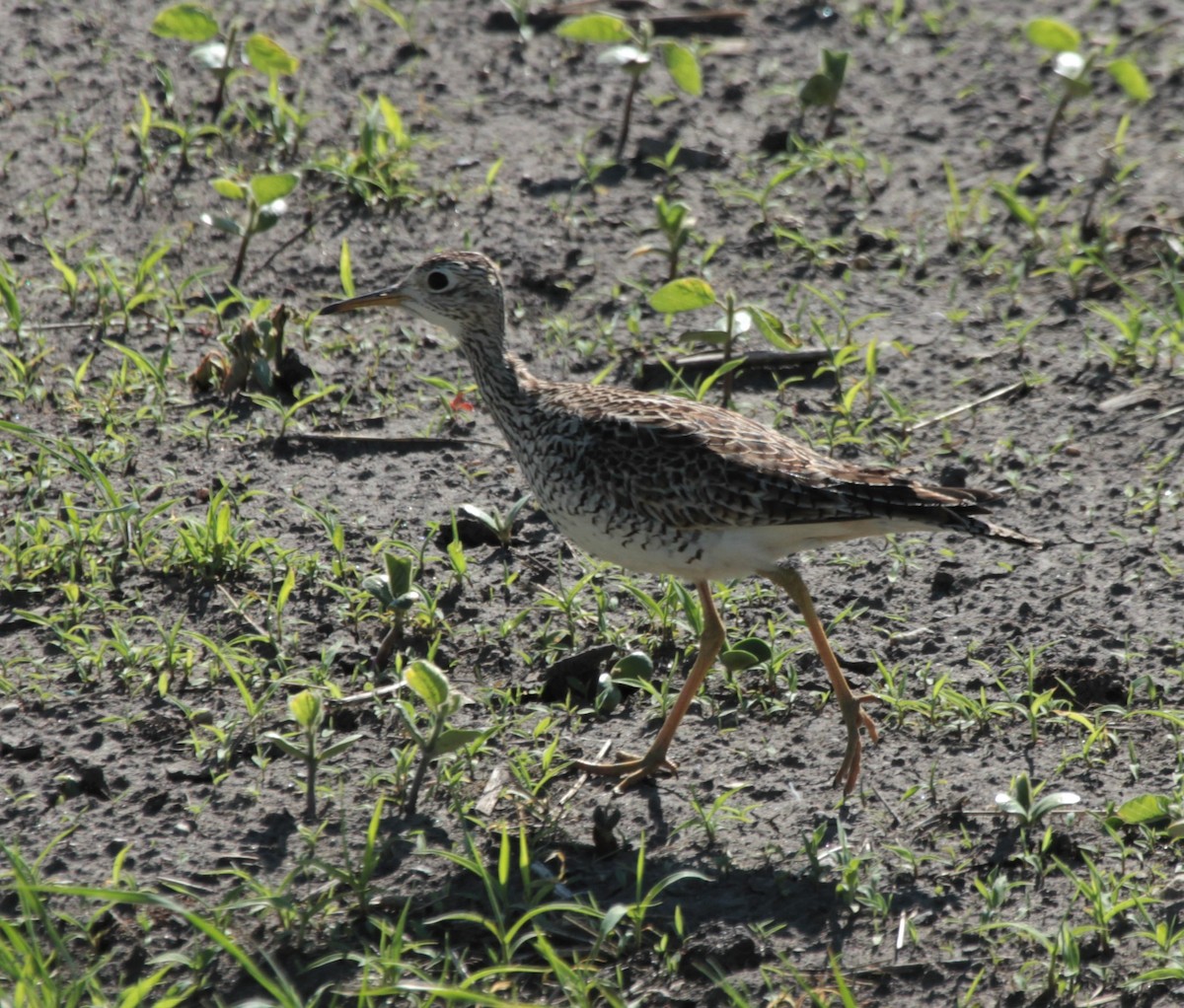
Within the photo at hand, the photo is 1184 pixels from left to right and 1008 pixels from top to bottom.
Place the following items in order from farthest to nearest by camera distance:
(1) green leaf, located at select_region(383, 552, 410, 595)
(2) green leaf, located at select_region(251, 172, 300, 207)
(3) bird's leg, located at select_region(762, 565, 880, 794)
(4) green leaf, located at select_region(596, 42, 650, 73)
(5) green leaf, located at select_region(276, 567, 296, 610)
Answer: (4) green leaf, located at select_region(596, 42, 650, 73) < (2) green leaf, located at select_region(251, 172, 300, 207) < (5) green leaf, located at select_region(276, 567, 296, 610) < (1) green leaf, located at select_region(383, 552, 410, 595) < (3) bird's leg, located at select_region(762, 565, 880, 794)

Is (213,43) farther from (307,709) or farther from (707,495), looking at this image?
(307,709)

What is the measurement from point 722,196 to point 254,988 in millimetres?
6016

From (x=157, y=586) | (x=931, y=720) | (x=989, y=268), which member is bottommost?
(x=157, y=586)

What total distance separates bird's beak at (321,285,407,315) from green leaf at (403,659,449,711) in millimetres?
2416

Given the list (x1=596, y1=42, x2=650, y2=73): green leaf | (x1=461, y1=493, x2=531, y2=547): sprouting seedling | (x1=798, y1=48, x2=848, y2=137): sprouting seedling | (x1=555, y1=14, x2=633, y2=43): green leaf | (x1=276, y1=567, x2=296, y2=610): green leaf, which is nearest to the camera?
(x1=276, y1=567, x2=296, y2=610): green leaf

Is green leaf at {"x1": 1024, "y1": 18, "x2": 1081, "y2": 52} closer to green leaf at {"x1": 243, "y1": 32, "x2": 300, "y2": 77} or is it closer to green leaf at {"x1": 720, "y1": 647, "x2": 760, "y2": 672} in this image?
green leaf at {"x1": 243, "y1": 32, "x2": 300, "y2": 77}

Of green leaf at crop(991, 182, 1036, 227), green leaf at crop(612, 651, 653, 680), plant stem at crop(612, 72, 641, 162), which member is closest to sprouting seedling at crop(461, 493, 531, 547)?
green leaf at crop(612, 651, 653, 680)

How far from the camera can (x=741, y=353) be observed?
8.11 m

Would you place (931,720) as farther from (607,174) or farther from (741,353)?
(607,174)

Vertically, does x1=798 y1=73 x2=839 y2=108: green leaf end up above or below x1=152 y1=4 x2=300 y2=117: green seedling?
above

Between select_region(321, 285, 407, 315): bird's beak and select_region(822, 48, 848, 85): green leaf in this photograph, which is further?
select_region(822, 48, 848, 85): green leaf

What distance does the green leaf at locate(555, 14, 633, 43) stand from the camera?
30.7 feet

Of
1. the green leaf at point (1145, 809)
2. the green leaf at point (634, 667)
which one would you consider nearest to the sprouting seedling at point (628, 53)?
the green leaf at point (634, 667)

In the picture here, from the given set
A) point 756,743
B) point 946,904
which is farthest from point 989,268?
point 946,904
